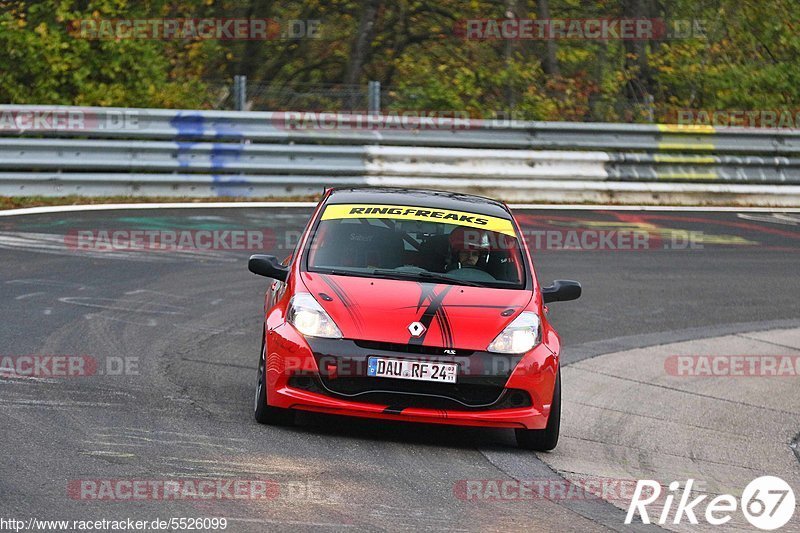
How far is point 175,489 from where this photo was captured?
6266mm

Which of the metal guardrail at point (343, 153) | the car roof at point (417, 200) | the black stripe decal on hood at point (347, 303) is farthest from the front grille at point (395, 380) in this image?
the metal guardrail at point (343, 153)

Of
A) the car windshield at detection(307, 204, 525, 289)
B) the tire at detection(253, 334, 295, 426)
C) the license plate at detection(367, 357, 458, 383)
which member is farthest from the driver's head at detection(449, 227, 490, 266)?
the tire at detection(253, 334, 295, 426)

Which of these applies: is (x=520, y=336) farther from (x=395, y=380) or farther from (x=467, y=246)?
(x=467, y=246)

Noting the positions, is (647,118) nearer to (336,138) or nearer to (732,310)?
(336,138)

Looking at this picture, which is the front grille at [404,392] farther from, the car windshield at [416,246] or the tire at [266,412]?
the car windshield at [416,246]

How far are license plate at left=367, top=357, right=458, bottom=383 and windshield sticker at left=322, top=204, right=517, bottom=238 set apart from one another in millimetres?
1644

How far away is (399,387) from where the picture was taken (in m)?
7.65

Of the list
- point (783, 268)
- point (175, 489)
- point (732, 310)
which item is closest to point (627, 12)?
point (783, 268)

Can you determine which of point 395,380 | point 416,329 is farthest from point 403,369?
point 416,329

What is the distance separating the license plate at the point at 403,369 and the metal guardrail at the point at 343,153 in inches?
429

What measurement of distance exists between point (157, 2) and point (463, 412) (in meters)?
17.5

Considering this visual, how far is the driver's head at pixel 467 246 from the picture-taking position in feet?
29.1

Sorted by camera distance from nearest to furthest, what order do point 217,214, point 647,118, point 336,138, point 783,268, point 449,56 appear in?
point 783,268
point 217,214
point 336,138
point 647,118
point 449,56

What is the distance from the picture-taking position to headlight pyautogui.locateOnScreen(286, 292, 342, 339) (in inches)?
307
